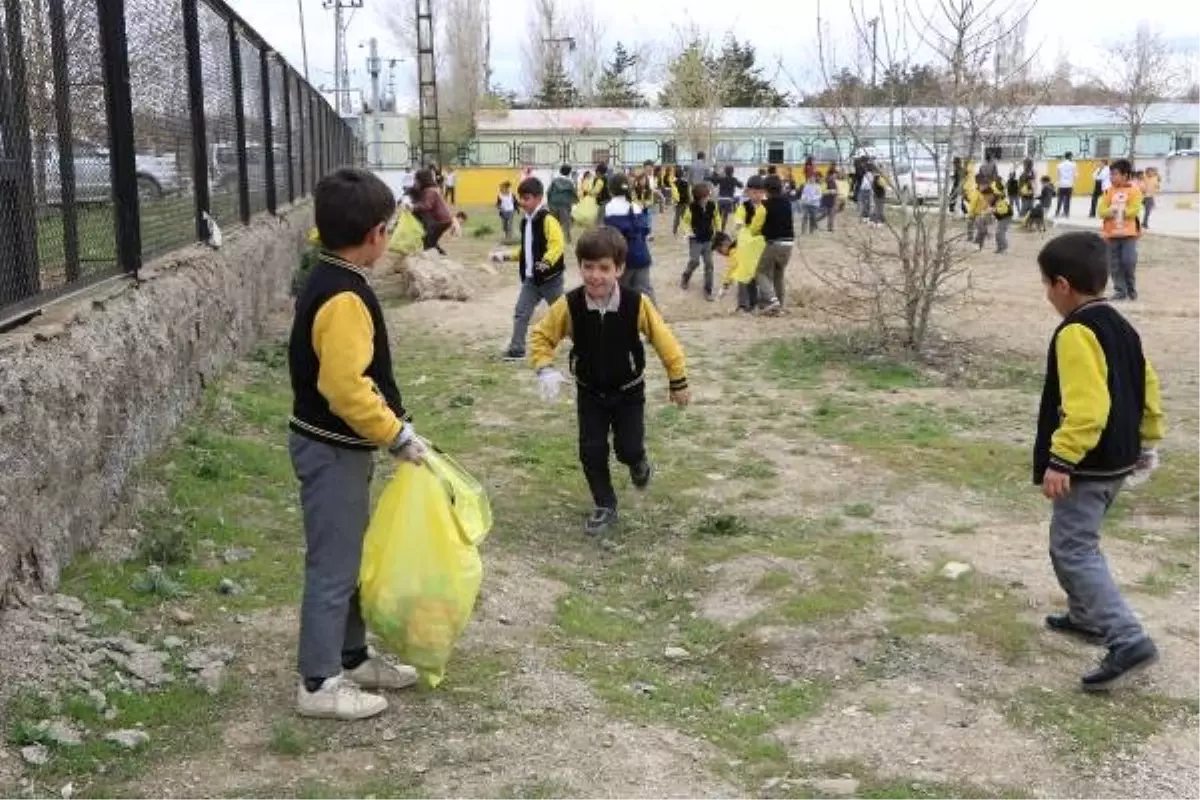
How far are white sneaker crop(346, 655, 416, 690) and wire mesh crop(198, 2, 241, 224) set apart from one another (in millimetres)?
5521

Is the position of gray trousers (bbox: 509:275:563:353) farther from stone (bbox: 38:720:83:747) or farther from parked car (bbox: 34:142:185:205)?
stone (bbox: 38:720:83:747)

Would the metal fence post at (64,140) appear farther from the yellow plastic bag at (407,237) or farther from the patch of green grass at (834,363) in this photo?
the yellow plastic bag at (407,237)

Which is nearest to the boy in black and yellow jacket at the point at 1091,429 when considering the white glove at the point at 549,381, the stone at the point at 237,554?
the white glove at the point at 549,381

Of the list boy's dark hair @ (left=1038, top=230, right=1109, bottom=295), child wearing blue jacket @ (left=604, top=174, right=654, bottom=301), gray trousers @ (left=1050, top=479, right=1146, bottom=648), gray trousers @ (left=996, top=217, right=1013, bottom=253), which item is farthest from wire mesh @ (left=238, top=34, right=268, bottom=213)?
gray trousers @ (left=996, top=217, right=1013, bottom=253)

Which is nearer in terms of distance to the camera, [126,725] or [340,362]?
[340,362]

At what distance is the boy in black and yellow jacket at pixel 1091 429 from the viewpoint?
3.91 meters

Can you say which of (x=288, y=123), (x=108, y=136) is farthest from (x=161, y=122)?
(x=288, y=123)

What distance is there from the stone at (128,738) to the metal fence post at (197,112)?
518cm

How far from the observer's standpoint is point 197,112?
8.11 m

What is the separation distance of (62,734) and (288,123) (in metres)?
11.7

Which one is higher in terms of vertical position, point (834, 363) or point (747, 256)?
point (747, 256)

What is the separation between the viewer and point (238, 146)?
9.93 meters

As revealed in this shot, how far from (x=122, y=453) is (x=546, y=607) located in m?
1.86

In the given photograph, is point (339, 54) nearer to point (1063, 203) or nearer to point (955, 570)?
point (1063, 203)
